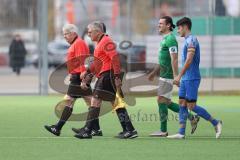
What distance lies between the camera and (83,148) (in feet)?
41.1

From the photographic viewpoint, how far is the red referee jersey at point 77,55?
14.6 meters

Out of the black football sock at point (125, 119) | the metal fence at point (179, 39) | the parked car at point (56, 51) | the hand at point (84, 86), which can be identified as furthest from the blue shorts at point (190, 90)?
the parked car at point (56, 51)

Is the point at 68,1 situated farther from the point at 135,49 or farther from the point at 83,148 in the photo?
the point at 83,148

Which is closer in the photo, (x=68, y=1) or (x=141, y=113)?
(x=141, y=113)

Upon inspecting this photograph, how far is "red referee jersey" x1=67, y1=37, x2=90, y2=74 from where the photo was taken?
1455cm

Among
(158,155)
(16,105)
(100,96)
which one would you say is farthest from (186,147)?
(16,105)

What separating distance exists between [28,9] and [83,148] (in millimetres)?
Result: 15012

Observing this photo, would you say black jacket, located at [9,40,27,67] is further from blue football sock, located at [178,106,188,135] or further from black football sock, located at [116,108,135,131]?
blue football sock, located at [178,106,188,135]

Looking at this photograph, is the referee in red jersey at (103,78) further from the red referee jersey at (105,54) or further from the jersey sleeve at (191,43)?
the jersey sleeve at (191,43)

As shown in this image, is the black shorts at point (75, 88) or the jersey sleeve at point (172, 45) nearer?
the jersey sleeve at point (172, 45)

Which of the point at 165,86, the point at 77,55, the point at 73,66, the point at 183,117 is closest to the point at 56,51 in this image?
the point at 73,66

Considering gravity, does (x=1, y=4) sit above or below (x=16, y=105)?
above

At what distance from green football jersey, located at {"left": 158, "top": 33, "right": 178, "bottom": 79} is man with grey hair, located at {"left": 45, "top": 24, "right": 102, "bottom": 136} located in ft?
4.16

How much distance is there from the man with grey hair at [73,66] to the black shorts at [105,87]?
64 cm
